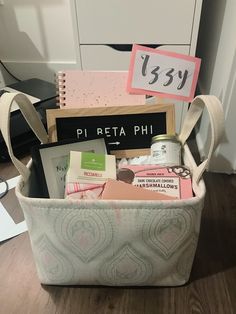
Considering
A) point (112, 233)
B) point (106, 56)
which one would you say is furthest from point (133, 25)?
point (112, 233)

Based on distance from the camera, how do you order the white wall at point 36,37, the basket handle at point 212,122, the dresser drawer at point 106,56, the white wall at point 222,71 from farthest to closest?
the white wall at point 36,37
the dresser drawer at point 106,56
the white wall at point 222,71
the basket handle at point 212,122

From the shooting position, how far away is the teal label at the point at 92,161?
1.82 ft

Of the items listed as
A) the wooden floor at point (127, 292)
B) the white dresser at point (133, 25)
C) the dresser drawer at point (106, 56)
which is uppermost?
the white dresser at point (133, 25)

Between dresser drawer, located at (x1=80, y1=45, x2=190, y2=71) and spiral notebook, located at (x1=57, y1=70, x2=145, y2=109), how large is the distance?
0.35 m

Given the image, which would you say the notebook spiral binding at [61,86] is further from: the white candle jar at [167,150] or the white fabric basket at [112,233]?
the white candle jar at [167,150]

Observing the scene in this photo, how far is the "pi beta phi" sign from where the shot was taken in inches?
23.4

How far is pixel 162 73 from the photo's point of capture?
0.61m

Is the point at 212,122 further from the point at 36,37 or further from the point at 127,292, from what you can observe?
the point at 36,37

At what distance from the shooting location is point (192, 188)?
0.53 m

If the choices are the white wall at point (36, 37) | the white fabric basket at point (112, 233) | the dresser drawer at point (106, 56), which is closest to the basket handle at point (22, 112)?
the white fabric basket at point (112, 233)

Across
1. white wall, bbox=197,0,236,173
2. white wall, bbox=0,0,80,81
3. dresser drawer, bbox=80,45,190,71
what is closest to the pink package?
white wall, bbox=197,0,236,173

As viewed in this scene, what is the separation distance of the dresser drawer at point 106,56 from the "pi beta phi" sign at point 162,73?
1.20ft

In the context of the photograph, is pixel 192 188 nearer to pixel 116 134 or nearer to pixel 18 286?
pixel 116 134

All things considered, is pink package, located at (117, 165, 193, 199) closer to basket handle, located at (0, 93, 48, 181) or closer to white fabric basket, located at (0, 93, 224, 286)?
white fabric basket, located at (0, 93, 224, 286)
